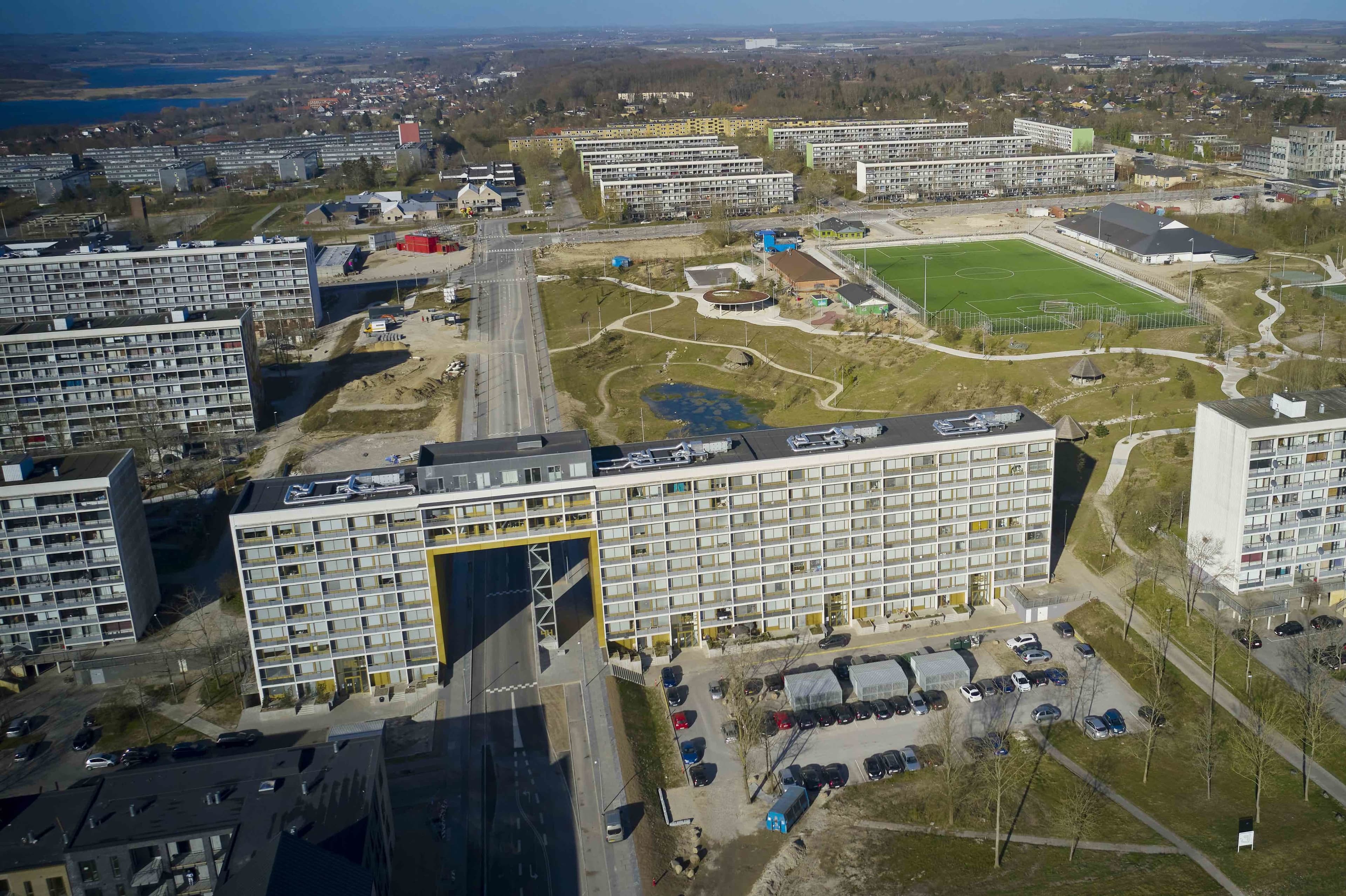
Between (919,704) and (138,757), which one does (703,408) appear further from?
(138,757)

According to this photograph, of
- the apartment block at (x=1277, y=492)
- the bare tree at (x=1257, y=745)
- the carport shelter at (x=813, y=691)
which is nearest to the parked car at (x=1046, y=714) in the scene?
the bare tree at (x=1257, y=745)

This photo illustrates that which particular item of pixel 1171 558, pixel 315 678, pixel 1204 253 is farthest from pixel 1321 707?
pixel 1204 253

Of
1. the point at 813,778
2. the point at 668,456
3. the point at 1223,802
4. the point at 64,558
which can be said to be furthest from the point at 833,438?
the point at 64,558

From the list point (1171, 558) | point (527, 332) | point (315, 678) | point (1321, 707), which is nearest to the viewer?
point (1321, 707)

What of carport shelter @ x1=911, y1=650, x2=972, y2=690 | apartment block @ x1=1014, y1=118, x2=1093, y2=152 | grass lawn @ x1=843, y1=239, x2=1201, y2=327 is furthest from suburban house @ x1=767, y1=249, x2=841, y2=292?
apartment block @ x1=1014, y1=118, x2=1093, y2=152

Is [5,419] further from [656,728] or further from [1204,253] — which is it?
[1204,253]

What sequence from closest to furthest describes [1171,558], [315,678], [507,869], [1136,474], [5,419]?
1. [507,869]
2. [315,678]
3. [1171,558]
4. [1136,474]
5. [5,419]

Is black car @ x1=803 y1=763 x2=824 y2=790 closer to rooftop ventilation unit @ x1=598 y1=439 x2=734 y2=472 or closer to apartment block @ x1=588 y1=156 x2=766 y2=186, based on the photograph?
rooftop ventilation unit @ x1=598 y1=439 x2=734 y2=472
